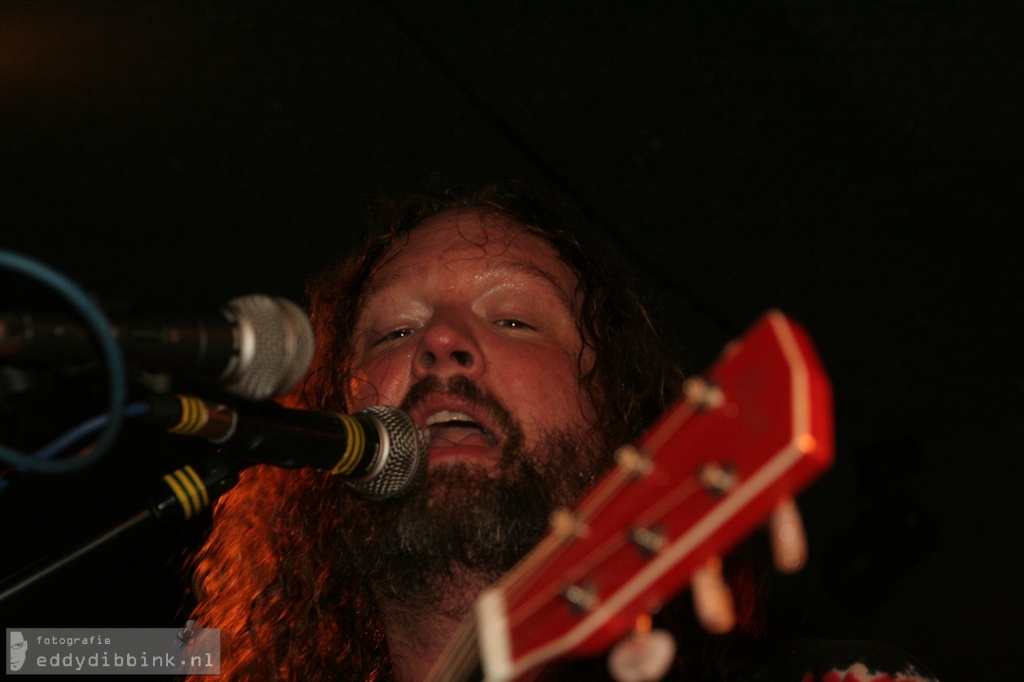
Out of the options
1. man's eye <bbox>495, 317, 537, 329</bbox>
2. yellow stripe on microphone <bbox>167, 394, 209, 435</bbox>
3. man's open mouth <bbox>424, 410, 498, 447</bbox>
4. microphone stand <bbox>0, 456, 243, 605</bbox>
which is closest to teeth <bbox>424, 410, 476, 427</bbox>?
man's open mouth <bbox>424, 410, 498, 447</bbox>

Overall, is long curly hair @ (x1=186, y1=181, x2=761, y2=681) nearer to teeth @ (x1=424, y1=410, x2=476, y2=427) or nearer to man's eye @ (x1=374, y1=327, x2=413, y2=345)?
man's eye @ (x1=374, y1=327, x2=413, y2=345)

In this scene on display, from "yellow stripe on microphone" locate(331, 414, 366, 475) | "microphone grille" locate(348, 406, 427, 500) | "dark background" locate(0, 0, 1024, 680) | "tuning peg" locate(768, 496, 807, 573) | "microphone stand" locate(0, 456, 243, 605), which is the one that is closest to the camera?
"tuning peg" locate(768, 496, 807, 573)

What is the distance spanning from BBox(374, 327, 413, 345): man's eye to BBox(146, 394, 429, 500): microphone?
691 mm

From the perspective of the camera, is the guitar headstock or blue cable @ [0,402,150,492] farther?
blue cable @ [0,402,150,492]

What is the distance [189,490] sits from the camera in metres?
1.30

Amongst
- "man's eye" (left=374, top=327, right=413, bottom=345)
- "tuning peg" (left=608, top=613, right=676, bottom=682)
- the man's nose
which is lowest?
"tuning peg" (left=608, top=613, right=676, bottom=682)

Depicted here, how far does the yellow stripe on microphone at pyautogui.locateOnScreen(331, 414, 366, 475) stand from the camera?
54.8 inches

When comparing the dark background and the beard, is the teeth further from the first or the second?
the dark background

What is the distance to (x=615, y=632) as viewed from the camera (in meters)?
0.99

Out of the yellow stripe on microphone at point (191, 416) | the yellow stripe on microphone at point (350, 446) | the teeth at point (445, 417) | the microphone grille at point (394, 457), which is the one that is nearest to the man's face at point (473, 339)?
the teeth at point (445, 417)

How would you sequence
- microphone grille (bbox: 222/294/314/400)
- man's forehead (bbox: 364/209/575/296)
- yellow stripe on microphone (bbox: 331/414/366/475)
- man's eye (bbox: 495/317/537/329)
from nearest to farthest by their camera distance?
1. microphone grille (bbox: 222/294/314/400)
2. yellow stripe on microphone (bbox: 331/414/366/475)
3. man's eye (bbox: 495/317/537/329)
4. man's forehead (bbox: 364/209/575/296)

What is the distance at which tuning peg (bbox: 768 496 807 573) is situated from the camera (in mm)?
852

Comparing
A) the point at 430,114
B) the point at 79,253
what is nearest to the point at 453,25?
the point at 430,114

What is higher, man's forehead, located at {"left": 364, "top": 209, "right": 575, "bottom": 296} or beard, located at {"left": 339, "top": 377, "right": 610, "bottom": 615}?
man's forehead, located at {"left": 364, "top": 209, "right": 575, "bottom": 296}
